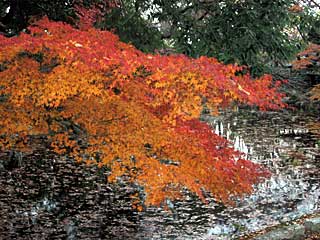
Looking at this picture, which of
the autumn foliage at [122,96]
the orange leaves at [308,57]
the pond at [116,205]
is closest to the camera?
the autumn foliage at [122,96]

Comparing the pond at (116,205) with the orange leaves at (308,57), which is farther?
the orange leaves at (308,57)

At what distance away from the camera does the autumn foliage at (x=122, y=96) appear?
483 cm

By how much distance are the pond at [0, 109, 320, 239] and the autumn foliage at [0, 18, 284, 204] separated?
289 centimetres

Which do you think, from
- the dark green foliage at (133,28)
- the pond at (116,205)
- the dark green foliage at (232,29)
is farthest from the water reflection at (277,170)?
the dark green foliage at (133,28)

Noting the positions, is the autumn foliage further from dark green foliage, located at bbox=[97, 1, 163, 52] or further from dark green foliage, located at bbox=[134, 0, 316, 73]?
dark green foliage, located at bbox=[97, 1, 163, 52]

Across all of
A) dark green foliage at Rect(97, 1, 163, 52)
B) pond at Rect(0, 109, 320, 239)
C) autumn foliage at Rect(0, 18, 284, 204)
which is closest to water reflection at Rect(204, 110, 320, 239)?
pond at Rect(0, 109, 320, 239)

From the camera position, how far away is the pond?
30.0 feet

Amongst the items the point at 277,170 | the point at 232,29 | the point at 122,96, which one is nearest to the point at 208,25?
the point at 232,29

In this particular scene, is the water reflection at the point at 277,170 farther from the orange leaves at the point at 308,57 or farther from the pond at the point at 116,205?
the orange leaves at the point at 308,57

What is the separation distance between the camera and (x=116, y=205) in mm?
10578

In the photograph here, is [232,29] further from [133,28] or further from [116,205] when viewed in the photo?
[116,205]

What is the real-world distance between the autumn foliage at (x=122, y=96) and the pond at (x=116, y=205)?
2.89m

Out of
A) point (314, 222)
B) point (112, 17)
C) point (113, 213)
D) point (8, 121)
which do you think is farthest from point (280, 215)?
point (8, 121)

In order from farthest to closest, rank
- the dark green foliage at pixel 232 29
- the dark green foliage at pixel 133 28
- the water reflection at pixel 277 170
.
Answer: the water reflection at pixel 277 170 < the dark green foliage at pixel 133 28 < the dark green foliage at pixel 232 29
